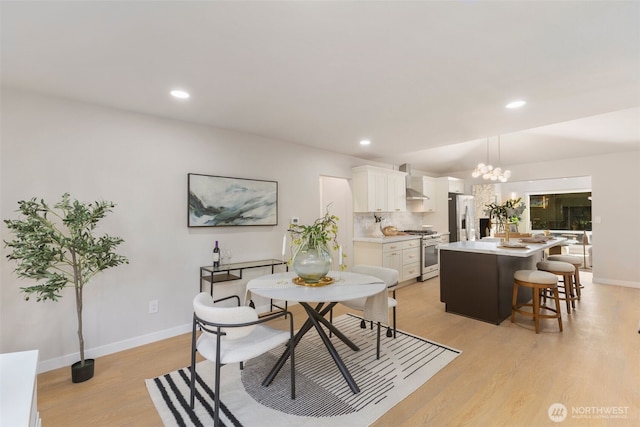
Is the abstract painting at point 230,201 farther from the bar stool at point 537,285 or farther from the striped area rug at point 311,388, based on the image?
the bar stool at point 537,285

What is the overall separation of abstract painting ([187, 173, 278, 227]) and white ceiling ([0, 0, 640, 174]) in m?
0.73

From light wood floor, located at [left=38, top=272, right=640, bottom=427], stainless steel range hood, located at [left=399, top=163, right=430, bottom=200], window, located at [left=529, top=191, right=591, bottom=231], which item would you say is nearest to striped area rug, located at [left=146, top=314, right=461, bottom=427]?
light wood floor, located at [left=38, top=272, right=640, bottom=427]

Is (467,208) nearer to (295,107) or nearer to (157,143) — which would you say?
(295,107)

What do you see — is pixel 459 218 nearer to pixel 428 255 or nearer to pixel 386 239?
pixel 428 255

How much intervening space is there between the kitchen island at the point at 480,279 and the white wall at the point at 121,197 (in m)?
2.62

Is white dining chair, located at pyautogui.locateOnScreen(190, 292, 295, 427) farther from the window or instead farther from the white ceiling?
the window

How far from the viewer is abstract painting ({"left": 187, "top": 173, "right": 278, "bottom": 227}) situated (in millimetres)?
3324

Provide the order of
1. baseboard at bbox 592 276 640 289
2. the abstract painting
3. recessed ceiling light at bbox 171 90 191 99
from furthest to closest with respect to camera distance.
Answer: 1. baseboard at bbox 592 276 640 289
2. the abstract painting
3. recessed ceiling light at bbox 171 90 191 99

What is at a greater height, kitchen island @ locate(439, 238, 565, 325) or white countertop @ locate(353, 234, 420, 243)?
white countertop @ locate(353, 234, 420, 243)

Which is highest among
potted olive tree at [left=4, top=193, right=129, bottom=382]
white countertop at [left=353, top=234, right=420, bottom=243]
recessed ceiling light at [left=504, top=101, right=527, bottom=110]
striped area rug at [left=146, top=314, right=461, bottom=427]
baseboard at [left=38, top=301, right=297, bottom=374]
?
recessed ceiling light at [left=504, top=101, right=527, bottom=110]

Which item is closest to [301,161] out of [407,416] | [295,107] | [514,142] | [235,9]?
[295,107]

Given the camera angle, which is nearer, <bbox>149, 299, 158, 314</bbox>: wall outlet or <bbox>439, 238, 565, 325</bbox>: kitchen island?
<bbox>149, 299, 158, 314</bbox>: wall outlet

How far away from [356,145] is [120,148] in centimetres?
306

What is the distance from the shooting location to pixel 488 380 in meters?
2.30
